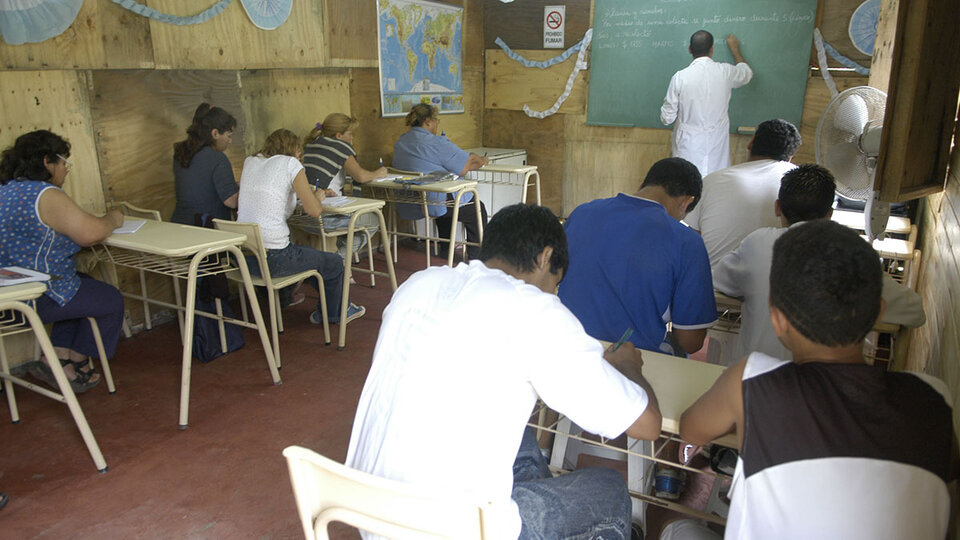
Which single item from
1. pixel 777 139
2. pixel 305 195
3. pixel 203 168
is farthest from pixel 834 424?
pixel 203 168

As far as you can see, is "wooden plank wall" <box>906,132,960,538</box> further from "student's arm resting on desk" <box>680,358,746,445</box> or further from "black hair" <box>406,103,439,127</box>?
"black hair" <box>406,103,439,127</box>

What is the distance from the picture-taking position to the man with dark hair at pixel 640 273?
5.82ft

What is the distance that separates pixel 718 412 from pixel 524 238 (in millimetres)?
482

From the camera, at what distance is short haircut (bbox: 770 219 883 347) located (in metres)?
0.95

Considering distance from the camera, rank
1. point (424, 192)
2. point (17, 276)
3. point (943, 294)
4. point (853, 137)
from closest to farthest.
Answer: point (943, 294) → point (17, 276) → point (853, 137) → point (424, 192)

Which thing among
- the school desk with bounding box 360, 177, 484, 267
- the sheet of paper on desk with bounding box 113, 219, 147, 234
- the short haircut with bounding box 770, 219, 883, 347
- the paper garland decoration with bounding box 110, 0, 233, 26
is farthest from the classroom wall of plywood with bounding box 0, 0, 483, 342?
the short haircut with bounding box 770, 219, 883, 347

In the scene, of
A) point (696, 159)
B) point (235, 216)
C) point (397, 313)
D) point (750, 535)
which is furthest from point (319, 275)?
point (696, 159)

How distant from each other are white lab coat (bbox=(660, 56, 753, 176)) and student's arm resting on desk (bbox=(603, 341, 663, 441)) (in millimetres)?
3772

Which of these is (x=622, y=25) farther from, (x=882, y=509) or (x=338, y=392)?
(x=882, y=509)

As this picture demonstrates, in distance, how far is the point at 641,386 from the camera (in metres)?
1.24

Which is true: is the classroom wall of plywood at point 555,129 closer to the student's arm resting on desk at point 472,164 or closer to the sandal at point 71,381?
the student's arm resting on desk at point 472,164

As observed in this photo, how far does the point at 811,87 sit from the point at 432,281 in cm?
465

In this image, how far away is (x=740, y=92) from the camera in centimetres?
503

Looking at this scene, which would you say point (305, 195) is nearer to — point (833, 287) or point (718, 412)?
point (718, 412)
